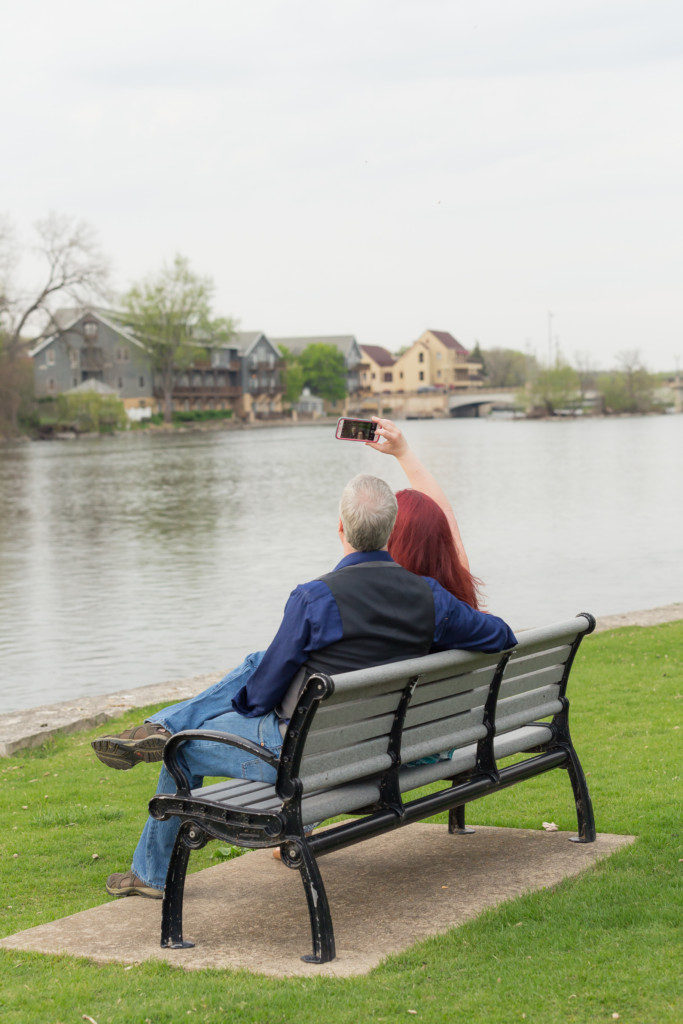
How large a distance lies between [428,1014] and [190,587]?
1609cm

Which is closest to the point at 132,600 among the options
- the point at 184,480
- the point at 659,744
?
the point at 659,744

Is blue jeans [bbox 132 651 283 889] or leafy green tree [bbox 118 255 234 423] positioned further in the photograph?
leafy green tree [bbox 118 255 234 423]

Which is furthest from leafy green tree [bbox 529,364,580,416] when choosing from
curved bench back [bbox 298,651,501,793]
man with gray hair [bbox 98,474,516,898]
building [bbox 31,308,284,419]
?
man with gray hair [bbox 98,474,516,898]

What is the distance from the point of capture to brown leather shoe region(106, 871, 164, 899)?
480 cm

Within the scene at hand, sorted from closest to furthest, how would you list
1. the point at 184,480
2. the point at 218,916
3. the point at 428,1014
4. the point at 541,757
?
the point at 428,1014 → the point at 218,916 → the point at 541,757 → the point at 184,480

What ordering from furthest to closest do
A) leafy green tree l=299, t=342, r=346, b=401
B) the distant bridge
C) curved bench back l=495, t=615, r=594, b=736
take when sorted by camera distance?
the distant bridge < leafy green tree l=299, t=342, r=346, b=401 < curved bench back l=495, t=615, r=594, b=736

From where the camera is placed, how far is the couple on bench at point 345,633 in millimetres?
4164

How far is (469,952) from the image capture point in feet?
13.0

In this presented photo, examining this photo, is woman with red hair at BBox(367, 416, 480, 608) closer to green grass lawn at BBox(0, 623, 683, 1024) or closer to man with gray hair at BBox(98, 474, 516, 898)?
man with gray hair at BBox(98, 474, 516, 898)

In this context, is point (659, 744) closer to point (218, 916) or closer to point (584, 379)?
point (218, 916)

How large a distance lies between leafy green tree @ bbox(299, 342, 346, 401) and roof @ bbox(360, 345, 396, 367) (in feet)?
82.7

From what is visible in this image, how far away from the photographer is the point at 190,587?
19375mm

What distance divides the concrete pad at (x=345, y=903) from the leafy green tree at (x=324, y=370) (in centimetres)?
15005

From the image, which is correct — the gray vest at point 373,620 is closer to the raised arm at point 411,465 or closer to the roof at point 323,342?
the raised arm at point 411,465
